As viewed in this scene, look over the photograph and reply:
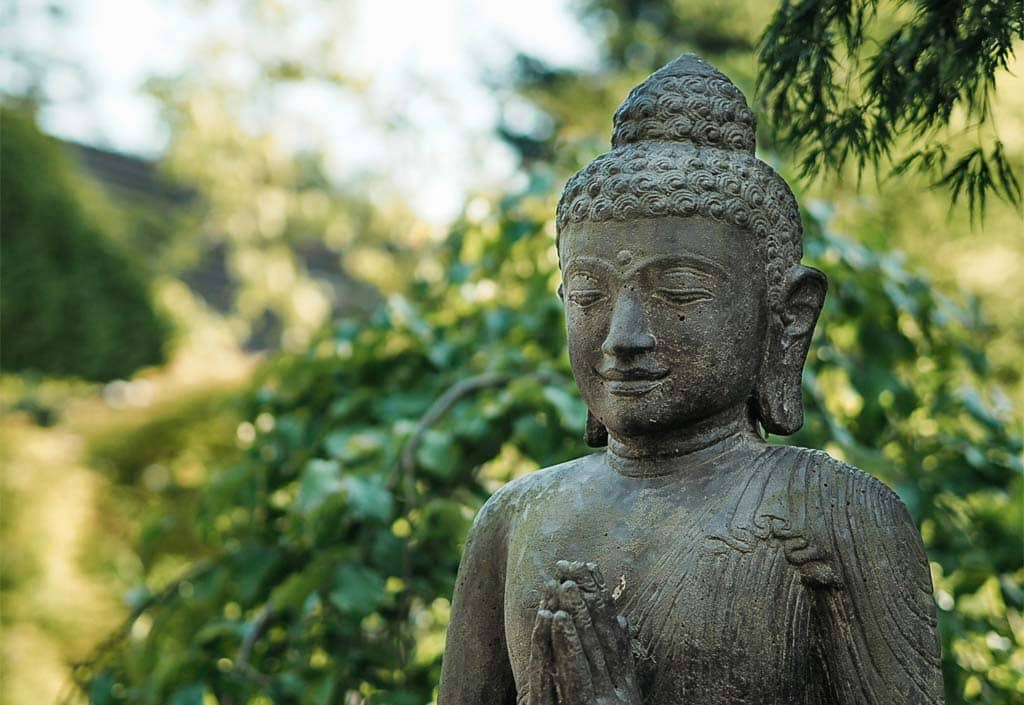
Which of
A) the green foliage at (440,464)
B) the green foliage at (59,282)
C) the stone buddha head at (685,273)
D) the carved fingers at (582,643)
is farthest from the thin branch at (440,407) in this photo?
the green foliage at (59,282)

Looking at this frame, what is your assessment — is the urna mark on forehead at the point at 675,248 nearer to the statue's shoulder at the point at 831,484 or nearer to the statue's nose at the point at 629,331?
the statue's nose at the point at 629,331

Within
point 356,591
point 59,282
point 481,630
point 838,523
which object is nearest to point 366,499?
point 356,591

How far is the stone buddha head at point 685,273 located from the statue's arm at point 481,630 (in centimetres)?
33

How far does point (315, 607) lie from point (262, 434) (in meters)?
1.10

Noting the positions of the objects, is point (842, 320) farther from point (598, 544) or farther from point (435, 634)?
point (598, 544)

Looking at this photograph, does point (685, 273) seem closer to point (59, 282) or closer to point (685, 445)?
point (685, 445)

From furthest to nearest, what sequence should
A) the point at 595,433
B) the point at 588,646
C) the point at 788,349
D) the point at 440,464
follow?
1. the point at 440,464
2. the point at 595,433
3. the point at 788,349
4. the point at 588,646

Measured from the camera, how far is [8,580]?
30.9ft

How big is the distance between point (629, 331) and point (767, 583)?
47 centimetres

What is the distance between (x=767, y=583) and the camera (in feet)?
7.55

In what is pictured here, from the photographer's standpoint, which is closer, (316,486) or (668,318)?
(668,318)

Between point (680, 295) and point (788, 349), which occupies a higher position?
point (680, 295)

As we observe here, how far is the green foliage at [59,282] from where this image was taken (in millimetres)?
13961

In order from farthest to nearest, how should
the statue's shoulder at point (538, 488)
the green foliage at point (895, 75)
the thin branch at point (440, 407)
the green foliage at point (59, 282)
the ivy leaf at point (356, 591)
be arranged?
the green foliage at point (59, 282) < the thin branch at point (440, 407) < the ivy leaf at point (356, 591) < the green foliage at point (895, 75) < the statue's shoulder at point (538, 488)
